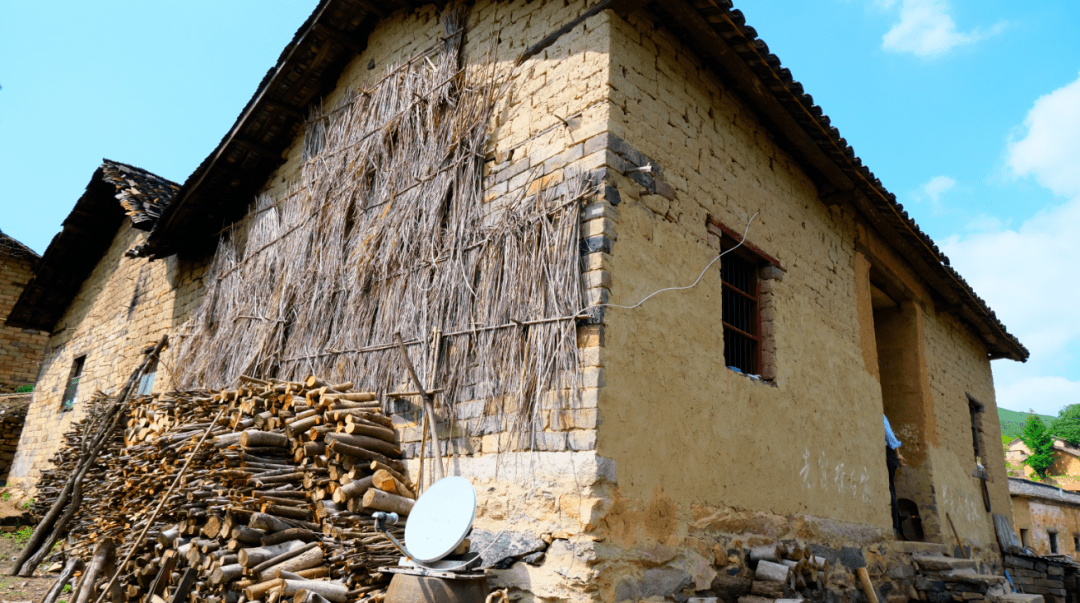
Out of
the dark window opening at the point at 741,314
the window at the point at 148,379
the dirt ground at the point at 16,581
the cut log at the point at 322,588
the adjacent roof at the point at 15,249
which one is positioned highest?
the adjacent roof at the point at 15,249

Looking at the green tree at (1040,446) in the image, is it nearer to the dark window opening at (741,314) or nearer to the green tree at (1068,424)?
the green tree at (1068,424)

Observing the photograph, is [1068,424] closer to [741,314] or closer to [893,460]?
[893,460]

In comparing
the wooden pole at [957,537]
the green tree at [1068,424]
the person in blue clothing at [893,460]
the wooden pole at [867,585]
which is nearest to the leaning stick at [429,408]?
the wooden pole at [867,585]

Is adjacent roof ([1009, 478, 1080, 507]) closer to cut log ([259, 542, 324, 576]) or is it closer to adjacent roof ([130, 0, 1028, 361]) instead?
adjacent roof ([130, 0, 1028, 361])

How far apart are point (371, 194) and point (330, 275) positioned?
0.96 m

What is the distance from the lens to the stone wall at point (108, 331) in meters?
10.4

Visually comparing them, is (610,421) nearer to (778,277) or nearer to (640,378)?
(640,378)

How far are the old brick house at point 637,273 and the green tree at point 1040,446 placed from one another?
105 feet

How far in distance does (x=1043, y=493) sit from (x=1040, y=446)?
1762 centimetres

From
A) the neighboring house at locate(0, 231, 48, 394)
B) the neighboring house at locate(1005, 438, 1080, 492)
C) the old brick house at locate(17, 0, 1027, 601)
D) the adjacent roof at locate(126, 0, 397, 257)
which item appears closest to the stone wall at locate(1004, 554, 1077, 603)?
the old brick house at locate(17, 0, 1027, 601)

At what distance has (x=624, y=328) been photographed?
15.0 feet

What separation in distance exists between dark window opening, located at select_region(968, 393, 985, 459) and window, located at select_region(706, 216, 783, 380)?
26.1 ft

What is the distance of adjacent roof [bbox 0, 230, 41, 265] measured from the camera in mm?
17000

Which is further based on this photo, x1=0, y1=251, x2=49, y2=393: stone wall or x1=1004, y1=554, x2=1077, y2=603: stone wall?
x1=0, y1=251, x2=49, y2=393: stone wall
